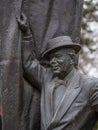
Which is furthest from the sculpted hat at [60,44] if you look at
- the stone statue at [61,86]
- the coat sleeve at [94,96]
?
the coat sleeve at [94,96]

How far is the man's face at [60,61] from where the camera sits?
6559mm

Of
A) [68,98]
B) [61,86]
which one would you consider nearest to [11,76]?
[61,86]

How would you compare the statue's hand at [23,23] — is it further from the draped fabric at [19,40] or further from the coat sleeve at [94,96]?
the coat sleeve at [94,96]

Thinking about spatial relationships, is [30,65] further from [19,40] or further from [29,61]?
[19,40]

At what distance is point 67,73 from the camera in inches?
262

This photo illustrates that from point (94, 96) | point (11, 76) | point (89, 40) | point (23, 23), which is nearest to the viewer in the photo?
point (94, 96)

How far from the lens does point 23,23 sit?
22.0ft

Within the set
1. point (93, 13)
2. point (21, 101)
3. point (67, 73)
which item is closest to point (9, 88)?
point (21, 101)

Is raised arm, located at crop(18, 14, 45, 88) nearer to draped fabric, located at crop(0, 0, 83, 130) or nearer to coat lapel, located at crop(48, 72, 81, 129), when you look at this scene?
draped fabric, located at crop(0, 0, 83, 130)

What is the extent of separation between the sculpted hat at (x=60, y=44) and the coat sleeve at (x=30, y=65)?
0.15 meters

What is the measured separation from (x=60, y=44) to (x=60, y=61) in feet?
0.60

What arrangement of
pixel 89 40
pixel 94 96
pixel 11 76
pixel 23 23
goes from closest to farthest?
pixel 94 96
pixel 11 76
pixel 23 23
pixel 89 40

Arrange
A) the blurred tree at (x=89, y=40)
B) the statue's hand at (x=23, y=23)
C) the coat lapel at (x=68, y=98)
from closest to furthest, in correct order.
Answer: the coat lapel at (x=68, y=98)
the statue's hand at (x=23, y=23)
the blurred tree at (x=89, y=40)

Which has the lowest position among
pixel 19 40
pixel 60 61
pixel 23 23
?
pixel 60 61
